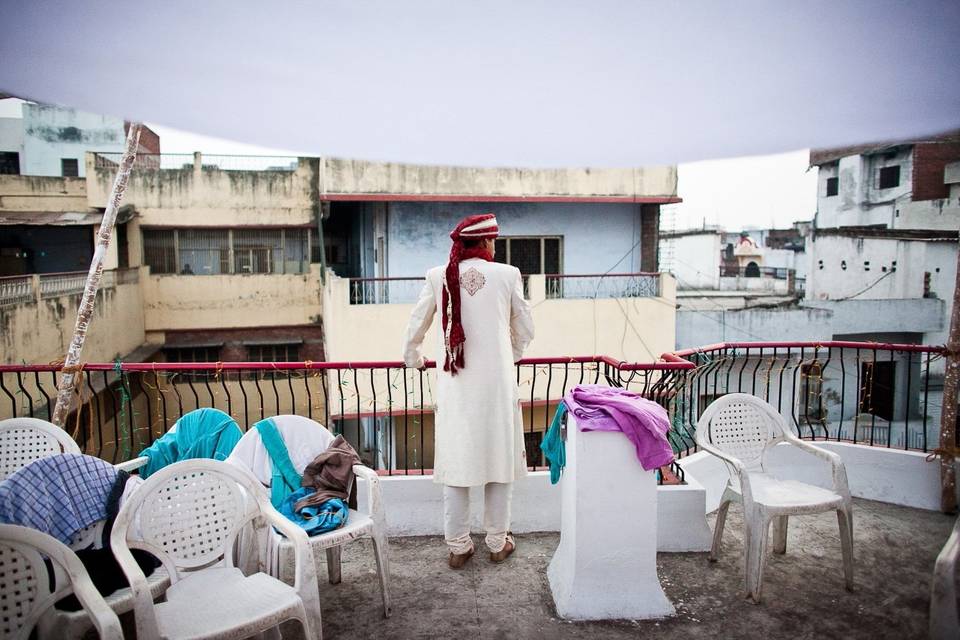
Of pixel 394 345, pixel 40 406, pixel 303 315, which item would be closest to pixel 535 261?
pixel 394 345

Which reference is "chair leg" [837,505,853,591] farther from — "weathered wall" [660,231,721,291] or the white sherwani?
"weathered wall" [660,231,721,291]


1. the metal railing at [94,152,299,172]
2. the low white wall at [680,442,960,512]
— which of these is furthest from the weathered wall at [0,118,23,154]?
the low white wall at [680,442,960,512]

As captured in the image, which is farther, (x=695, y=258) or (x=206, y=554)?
(x=695, y=258)

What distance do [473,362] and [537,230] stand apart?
10.8 meters

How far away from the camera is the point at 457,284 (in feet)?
11.7

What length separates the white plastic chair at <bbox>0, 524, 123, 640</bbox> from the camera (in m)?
2.22

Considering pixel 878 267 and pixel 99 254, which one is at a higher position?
pixel 99 254

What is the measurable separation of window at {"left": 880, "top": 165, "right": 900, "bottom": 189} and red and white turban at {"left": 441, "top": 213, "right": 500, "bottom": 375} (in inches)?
839

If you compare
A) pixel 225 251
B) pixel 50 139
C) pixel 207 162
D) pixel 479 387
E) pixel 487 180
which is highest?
pixel 50 139

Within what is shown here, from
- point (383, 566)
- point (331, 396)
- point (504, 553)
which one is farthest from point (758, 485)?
point (331, 396)

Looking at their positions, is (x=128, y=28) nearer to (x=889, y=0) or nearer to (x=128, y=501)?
(x=128, y=501)

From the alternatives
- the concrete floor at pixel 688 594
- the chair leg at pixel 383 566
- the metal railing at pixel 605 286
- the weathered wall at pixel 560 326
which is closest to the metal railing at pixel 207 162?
the weathered wall at pixel 560 326

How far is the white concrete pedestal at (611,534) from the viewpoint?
326 centimetres

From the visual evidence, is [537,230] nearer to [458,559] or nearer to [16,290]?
[16,290]
